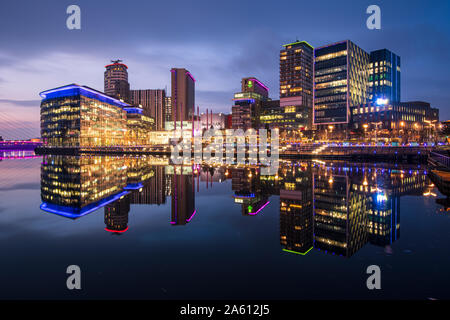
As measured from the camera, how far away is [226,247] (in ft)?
32.3

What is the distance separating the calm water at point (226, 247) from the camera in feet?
22.1

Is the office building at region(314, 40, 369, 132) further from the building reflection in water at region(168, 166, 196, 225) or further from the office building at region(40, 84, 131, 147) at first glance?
the building reflection in water at region(168, 166, 196, 225)

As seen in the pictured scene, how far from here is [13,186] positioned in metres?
26.1

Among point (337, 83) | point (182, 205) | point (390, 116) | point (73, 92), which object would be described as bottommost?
point (182, 205)

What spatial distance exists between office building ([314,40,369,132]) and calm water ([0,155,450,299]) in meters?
160

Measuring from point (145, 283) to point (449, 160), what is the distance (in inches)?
1523

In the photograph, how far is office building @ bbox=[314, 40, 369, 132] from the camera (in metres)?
164

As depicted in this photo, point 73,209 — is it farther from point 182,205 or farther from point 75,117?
point 75,117

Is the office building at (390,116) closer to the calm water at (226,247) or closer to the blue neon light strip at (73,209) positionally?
the calm water at (226,247)

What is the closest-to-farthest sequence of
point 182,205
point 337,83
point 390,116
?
point 182,205
point 390,116
point 337,83

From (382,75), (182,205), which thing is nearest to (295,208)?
(182,205)

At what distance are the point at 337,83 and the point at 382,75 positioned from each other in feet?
135

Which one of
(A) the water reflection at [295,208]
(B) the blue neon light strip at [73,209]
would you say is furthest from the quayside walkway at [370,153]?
(B) the blue neon light strip at [73,209]
